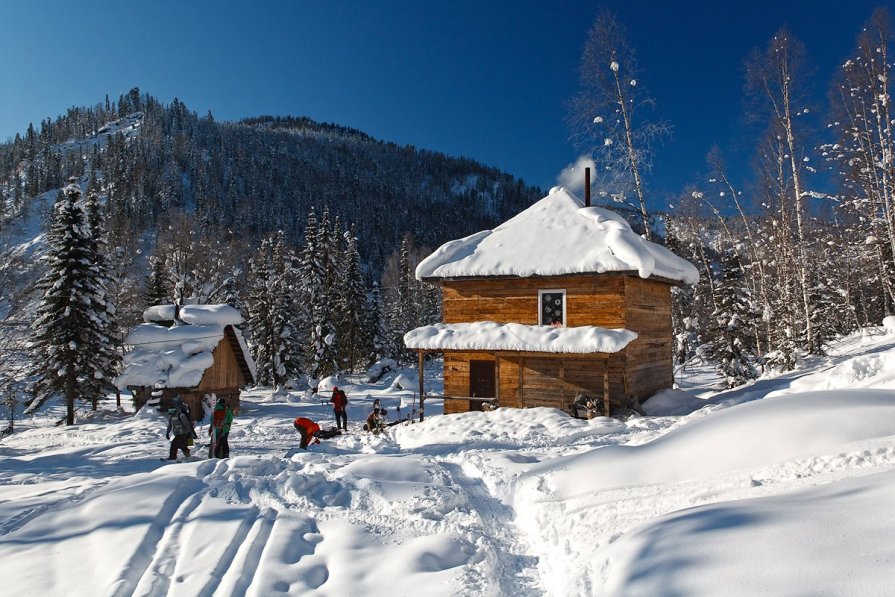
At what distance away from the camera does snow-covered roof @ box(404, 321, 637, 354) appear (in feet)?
51.3

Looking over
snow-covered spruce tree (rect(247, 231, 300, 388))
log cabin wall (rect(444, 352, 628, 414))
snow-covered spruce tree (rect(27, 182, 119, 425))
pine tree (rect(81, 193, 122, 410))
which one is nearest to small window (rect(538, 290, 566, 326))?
log cabin wall (rect(444, 352, 628, 414))

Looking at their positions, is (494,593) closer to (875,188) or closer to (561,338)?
(561,338)

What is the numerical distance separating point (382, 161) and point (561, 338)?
615 ft

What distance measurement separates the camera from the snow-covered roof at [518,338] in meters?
15.6

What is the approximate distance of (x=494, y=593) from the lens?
4797 mm

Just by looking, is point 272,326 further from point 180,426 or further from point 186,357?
point 180,426

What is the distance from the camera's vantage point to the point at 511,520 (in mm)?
7070

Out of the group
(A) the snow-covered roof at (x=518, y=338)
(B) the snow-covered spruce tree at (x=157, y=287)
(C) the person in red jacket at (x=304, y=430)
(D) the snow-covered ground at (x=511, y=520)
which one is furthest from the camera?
(B) the snow-covered spruce tree at (x=157, y=287)

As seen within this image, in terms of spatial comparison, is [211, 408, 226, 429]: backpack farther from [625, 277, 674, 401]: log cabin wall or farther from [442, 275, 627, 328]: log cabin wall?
[625, 277, 674, 401]: log cabin wall

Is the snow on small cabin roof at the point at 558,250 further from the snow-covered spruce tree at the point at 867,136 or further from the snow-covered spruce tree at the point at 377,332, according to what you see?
the snow-covered spruce tree at the point at 377,332

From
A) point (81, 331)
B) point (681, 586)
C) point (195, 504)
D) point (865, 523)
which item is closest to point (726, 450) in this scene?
point (865, 523)

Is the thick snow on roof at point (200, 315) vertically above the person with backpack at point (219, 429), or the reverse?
the thick snow on roof at point (200, 315)

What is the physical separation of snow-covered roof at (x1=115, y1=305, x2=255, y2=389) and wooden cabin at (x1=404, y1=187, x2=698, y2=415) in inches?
437

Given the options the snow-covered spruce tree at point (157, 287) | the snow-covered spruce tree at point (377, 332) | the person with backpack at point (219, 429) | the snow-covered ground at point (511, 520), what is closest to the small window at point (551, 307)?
the snow-covered ground at point (511, 520)
